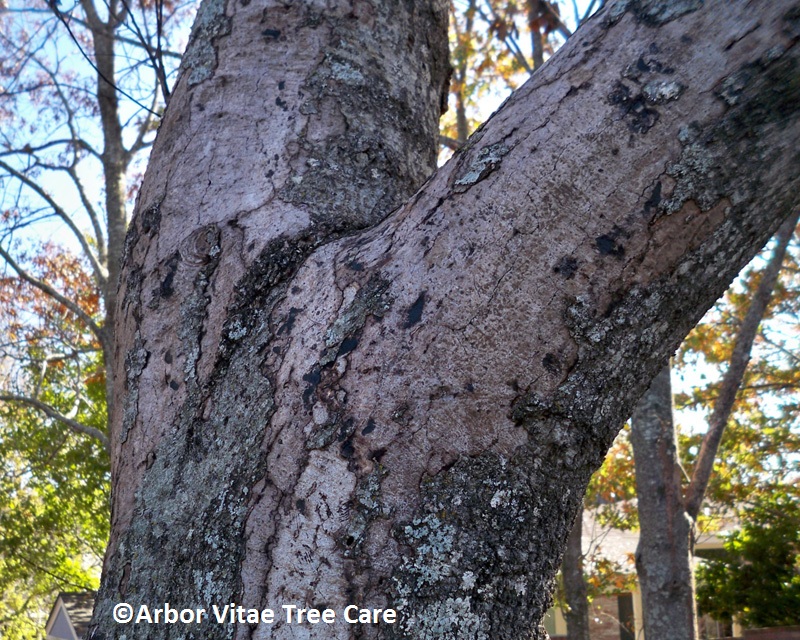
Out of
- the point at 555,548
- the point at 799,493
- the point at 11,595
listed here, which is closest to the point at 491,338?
the point at 555,548

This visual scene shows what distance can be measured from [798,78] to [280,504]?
848 mm

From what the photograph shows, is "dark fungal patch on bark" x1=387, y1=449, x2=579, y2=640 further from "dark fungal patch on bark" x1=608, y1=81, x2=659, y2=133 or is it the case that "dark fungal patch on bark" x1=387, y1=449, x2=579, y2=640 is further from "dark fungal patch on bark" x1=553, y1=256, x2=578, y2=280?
"dark fungal patch on bark" x1=608, y1=81, x2=659, y2=133

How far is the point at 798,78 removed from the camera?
3.00 ft

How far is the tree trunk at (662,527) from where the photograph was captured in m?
3.83

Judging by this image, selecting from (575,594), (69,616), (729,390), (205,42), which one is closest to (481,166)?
(205,42)

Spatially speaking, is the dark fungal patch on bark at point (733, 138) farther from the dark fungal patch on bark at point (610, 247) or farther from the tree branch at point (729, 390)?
the tree branch at point (729, 390)

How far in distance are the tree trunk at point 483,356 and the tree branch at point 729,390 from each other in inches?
135

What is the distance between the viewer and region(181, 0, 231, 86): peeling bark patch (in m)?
1.41

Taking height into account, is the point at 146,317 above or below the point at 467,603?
above

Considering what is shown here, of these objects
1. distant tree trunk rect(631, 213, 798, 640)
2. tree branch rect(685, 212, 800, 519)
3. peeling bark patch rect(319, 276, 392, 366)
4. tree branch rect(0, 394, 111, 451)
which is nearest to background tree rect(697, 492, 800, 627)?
tree branch rect(685, 212, 800, 519)

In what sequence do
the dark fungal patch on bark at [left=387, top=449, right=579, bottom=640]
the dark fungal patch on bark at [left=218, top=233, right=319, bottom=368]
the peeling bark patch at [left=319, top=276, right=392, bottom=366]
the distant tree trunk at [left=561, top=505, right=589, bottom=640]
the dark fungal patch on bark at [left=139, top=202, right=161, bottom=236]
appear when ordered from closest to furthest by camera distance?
the dark fungal patch on bark at [left=387, top=449, right=579, bottom=640] < the peeling bark patch at [left=319, top=276, right=392, bottom=366] < the dark fungal patch on bark at [left=218, top=233, right=319, bottom=368] < the dark fungal patch on bark at [left=139, top=202, right=161, bottom=236] < the distant tree trunk at [left=561, top=505, right=589, bottom=640]

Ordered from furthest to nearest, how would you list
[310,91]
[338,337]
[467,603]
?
[310,91] < [338,337] < [467,603]

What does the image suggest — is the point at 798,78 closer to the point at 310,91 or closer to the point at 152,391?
the point at 310,91

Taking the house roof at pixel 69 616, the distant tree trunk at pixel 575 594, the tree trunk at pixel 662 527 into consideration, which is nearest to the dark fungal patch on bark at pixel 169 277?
the tree trunk at pixel 662 527
